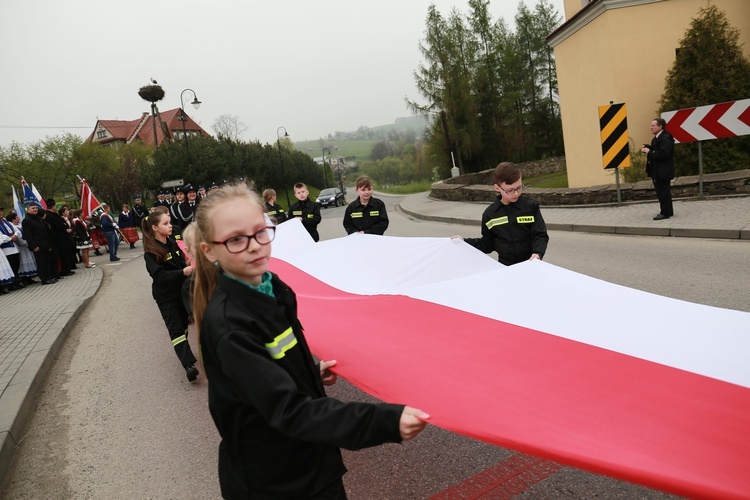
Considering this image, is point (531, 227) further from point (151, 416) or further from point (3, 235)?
point (3, 235)

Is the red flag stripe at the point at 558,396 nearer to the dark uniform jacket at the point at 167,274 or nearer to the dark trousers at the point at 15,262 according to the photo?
the dark uniform jacket at the point at 167,274

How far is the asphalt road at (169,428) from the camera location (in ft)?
9.88

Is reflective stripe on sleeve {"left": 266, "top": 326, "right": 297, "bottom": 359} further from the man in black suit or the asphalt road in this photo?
the man in black suit

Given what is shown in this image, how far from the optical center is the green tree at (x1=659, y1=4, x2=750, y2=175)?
40.7 feet

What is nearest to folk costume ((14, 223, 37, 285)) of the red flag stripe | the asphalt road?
the asphalt road

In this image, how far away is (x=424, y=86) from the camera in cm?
3891

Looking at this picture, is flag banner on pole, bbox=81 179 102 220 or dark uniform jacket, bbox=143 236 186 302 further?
flag banner on pole, bbox=81 179 102 220

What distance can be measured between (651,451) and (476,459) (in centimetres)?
178

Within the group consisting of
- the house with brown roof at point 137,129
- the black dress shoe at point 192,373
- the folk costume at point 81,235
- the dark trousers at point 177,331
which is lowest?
the black dress shoe at point 192,373

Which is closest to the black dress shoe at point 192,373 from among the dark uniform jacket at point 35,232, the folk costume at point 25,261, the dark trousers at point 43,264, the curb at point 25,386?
the curb at point 25,386

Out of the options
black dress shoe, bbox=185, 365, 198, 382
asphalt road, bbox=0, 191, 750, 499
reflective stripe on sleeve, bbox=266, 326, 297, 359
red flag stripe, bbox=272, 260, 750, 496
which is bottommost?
asphalt road, bbox=0, 191, 750, 499

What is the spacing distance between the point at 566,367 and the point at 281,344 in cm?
124

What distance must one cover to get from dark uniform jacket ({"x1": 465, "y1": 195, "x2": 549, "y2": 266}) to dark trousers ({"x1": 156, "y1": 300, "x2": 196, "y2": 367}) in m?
3.37

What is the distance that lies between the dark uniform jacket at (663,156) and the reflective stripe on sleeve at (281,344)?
385 inches
